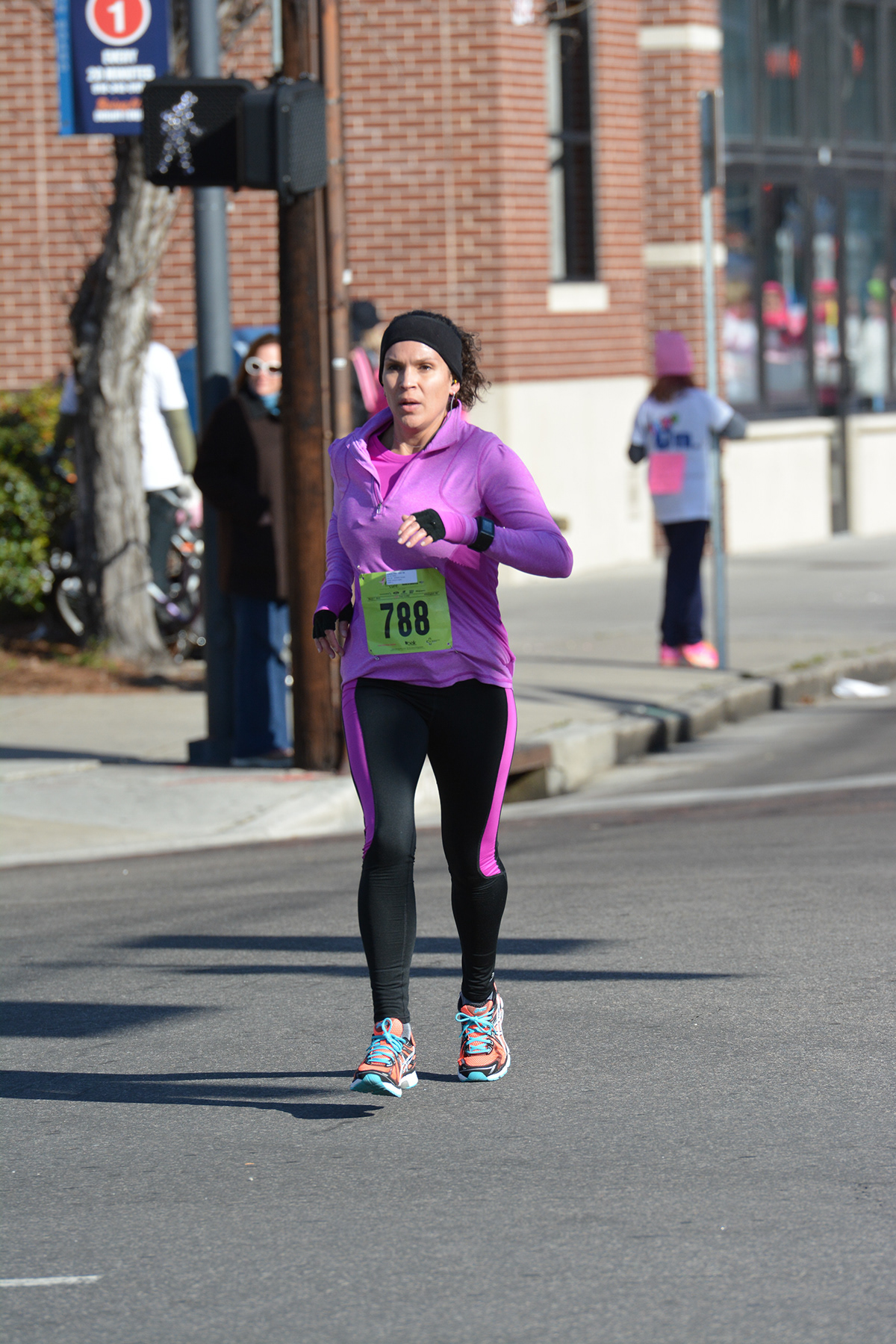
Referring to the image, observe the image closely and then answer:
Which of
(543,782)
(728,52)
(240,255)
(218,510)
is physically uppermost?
(728,52)

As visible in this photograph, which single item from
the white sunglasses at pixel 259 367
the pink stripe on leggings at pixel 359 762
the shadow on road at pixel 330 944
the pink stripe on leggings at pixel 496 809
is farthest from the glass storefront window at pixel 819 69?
the pink stripe on leggings at pixel 359 762

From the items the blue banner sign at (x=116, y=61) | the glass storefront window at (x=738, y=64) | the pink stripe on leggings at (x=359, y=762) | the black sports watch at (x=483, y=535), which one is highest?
the glass storefront window at (x=738, y=64)

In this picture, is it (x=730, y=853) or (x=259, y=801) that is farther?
(x=259, y=801)

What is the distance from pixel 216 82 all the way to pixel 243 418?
5.09ft

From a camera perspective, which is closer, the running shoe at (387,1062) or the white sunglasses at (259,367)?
the running shoe at (387,1062)

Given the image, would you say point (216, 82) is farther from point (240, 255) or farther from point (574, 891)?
point (240, 255)

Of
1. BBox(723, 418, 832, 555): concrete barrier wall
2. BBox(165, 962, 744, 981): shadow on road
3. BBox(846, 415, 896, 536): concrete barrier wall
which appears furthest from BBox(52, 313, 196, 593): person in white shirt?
BBox(846, 415, 896, 536): concrete barrier wall

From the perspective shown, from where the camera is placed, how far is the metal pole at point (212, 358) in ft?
32.3

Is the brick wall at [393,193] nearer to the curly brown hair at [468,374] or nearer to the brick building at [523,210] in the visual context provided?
the brick building at [523,210]

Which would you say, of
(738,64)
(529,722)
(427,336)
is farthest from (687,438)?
(738,64)

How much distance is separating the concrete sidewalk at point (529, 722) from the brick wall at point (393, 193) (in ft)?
8.76

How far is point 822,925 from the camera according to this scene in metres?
6.55

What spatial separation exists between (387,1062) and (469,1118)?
238 millimetres

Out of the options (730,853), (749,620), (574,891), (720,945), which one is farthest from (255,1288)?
(749,620)
